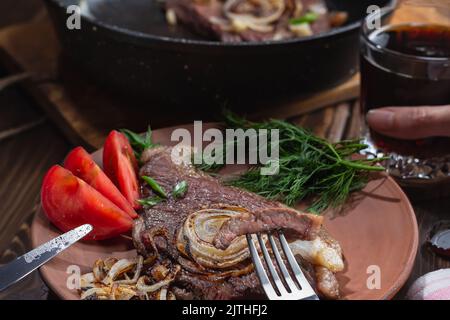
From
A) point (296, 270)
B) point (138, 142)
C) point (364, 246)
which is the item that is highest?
point (138, 142)

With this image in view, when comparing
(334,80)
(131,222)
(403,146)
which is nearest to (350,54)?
(334,80)

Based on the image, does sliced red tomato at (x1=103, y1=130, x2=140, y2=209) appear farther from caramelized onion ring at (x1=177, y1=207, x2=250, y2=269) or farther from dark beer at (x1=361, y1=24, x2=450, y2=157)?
dark beer at (x1=361, y1=24, x2=450, y2=157)

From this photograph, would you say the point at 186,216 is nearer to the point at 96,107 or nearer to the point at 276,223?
the point at 276,223

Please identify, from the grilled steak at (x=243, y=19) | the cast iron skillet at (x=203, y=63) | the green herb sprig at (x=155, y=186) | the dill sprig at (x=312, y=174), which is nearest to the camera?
the green herb sprig at (x=155, y=186)

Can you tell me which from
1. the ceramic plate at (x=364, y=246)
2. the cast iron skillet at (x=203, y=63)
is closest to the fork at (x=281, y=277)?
the ceramic plate at (x=364, y=246)

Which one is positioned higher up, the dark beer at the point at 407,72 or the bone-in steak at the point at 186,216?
the dark beer at the point at 407,72

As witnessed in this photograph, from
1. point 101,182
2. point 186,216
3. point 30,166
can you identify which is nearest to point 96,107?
point 30,166

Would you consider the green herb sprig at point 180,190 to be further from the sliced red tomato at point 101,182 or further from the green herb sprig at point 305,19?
the green herb sprig at point 305,19
